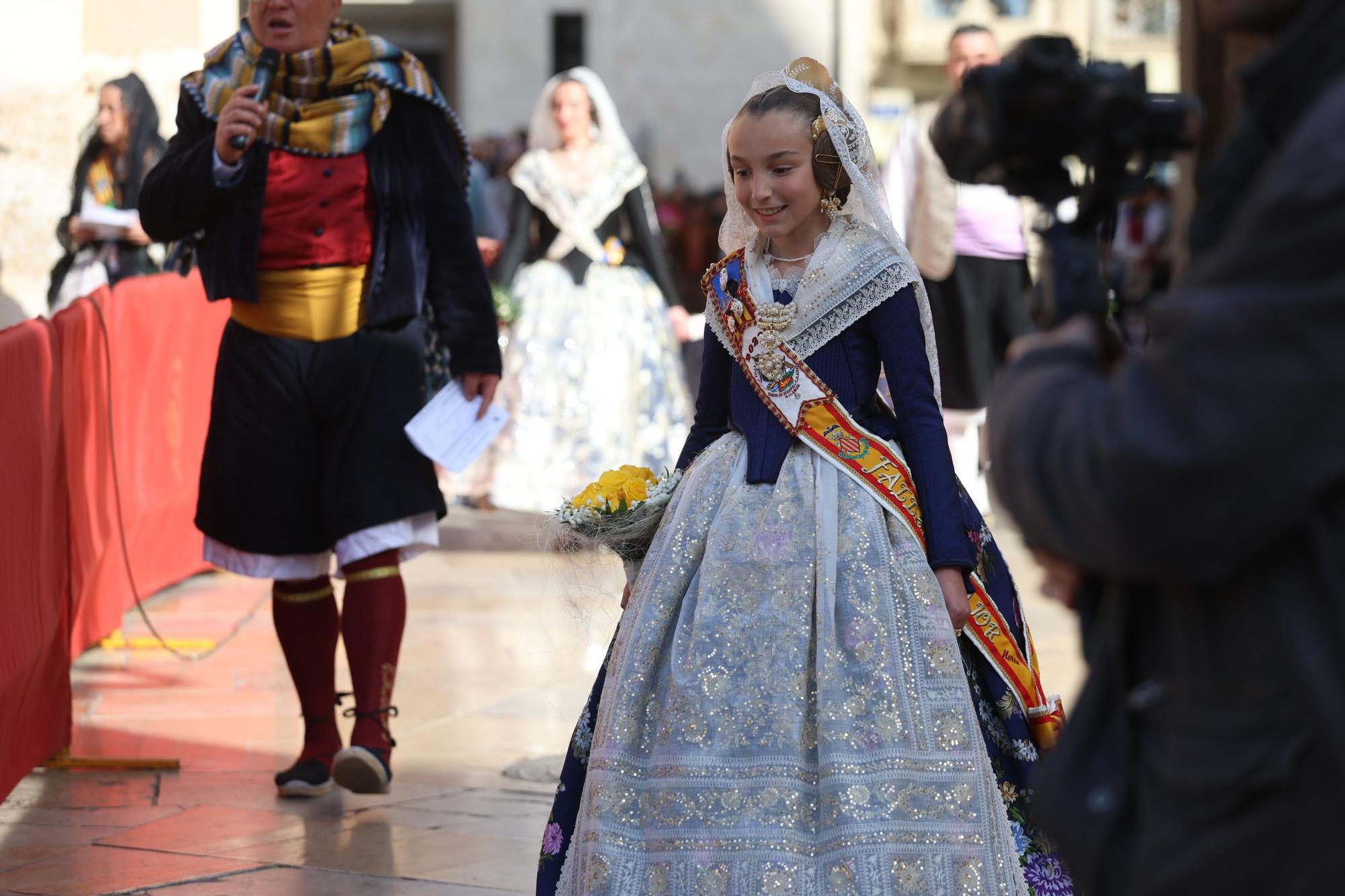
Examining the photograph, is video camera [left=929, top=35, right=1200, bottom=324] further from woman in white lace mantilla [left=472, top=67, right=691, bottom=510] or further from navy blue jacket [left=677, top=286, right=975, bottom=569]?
woman in white lace mantilla [left=472, top=67, right=691, bottom=510]

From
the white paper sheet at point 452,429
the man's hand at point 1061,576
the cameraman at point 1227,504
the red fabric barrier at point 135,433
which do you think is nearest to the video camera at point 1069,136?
the cameraman at point 1227,504

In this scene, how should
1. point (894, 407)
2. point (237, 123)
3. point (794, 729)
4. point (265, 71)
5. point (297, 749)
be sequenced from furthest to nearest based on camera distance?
point (297, 749) < point (265, 71) < point (237, 123) < point (894, 407) < point (794, 729)

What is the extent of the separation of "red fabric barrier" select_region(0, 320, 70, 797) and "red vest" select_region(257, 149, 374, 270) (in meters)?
0.73

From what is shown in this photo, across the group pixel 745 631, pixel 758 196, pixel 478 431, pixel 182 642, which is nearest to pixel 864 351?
pixel 758 196

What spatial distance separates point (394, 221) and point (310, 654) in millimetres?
1114

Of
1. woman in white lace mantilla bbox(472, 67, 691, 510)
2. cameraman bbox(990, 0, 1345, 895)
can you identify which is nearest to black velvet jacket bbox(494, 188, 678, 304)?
woman in white lace mantilla bbox(472, 67, 691, 510)

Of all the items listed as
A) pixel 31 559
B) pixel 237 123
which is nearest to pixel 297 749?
pixel 31 559

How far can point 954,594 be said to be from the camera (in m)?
3.25

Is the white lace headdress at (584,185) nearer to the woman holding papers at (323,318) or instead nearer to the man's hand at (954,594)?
the woman holding papers at (323,318)

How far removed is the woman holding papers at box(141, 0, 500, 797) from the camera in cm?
455

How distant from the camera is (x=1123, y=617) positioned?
1.67 metres

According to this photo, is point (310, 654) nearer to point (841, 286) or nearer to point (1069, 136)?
point (841, 286)

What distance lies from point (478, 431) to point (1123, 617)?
311cm

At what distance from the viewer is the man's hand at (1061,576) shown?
169cm
